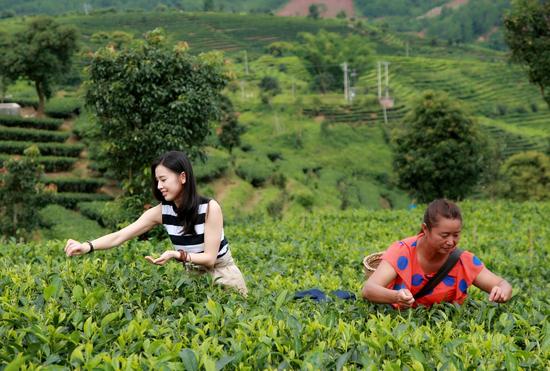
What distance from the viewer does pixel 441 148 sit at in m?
25.5

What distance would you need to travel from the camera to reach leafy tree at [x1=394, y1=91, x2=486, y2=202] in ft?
84.1

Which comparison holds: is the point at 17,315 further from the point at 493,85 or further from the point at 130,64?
the point at 493,85

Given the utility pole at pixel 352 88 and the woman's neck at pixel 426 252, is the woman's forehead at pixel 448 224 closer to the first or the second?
the woman's neck at pixel 426 252

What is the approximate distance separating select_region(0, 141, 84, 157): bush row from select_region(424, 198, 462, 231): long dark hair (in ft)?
86.5

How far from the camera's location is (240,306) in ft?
11.8

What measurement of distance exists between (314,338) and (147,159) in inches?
396

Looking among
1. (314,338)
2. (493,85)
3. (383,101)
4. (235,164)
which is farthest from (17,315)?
(493,85)

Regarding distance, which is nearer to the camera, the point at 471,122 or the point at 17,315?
the point at 17,315

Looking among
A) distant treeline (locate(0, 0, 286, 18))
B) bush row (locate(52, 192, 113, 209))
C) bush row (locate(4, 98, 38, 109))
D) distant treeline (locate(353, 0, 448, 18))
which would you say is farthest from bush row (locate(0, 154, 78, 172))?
distant treeline (locate(353, 0, 448, 18))

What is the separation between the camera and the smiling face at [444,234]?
3531 millimetres

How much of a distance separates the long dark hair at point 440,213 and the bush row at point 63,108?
32.0m

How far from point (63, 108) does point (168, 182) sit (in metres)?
31.6

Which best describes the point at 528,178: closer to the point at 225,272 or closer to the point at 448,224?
the point at 225,272

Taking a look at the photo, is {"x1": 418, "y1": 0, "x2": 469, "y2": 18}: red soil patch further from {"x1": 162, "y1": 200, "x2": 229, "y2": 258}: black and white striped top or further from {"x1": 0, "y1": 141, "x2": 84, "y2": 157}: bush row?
{"x1": 162, "y1": 200, "x2": 229, "y2": 258}: black and white striped top
